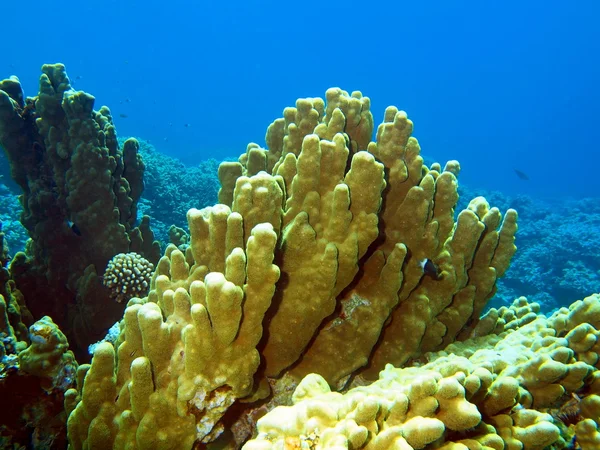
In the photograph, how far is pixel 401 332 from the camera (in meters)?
3.27

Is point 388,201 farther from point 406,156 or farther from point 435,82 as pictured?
point 435,82

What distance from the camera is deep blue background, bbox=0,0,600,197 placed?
97.7 metres

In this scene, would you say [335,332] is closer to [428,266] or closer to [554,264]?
[428,266]

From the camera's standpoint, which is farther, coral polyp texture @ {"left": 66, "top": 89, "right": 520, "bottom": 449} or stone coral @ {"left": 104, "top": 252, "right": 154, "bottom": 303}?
stone coral @ {"left": 104, "top": 252, "right": 154, "bottom": 303}

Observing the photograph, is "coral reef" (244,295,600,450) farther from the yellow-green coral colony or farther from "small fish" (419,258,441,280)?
"small fish" (419,258,441,280)

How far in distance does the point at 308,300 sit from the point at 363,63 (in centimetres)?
16199

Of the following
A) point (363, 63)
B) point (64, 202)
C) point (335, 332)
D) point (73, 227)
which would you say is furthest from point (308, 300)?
point (363, 63)

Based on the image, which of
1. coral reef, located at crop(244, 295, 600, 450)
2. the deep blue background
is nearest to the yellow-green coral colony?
coral reef, located at crop(244, 295, 600, 450)

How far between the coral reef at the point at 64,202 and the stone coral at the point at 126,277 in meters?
0.22

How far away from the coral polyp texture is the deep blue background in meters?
77.3

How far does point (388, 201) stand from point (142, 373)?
7.76 feet

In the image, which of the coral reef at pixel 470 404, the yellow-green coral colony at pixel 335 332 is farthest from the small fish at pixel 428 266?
the coral reef at pixel 470 404

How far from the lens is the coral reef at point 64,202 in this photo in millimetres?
5102

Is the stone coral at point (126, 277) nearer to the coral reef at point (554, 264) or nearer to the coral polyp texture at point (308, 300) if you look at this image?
→ the coral polyp texture at point (308, 300)
